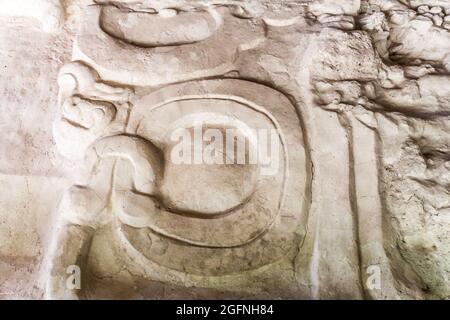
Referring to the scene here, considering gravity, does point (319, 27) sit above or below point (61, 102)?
above

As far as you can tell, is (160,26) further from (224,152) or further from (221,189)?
(221,189)

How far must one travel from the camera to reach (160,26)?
7.82ft

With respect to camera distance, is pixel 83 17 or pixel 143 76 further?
pixel 83 17

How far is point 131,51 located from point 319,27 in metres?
1.01

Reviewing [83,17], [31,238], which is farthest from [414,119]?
[31,238]

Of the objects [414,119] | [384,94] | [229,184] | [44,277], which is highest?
[384,94]

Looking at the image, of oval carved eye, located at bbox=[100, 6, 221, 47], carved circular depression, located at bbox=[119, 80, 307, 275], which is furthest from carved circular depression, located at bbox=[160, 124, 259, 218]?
oval carved eye, located at bbox=[100, 6, 221, 47]

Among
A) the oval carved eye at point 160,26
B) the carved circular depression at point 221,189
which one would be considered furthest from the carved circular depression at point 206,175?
the oval carved eye at point 160,26

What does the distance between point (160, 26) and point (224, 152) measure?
0.85 metres

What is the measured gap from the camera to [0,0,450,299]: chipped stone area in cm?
185

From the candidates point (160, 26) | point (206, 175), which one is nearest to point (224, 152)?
point (206, 175)

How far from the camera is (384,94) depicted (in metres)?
2.27

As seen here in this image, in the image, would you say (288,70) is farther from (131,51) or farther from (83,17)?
(83,17)

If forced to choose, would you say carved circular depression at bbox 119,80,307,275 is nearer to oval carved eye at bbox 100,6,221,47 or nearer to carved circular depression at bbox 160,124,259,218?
carved circular depression at bbox 160,124,259,218
